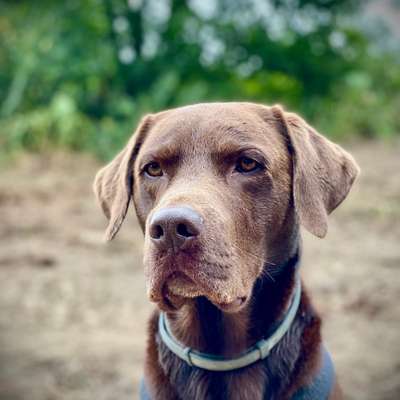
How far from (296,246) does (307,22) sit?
417 inches

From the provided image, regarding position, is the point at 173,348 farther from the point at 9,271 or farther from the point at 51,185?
the point at 51,185

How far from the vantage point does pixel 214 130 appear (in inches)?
Answer: 126

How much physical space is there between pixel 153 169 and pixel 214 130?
364mm

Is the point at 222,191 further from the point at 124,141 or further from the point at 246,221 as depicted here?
the point at 124,141

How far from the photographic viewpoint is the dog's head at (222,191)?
2715 mm

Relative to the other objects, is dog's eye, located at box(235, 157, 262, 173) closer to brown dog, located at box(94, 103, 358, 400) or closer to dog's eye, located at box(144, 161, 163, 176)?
brown dog, located at box(94, 103, 358, 400)

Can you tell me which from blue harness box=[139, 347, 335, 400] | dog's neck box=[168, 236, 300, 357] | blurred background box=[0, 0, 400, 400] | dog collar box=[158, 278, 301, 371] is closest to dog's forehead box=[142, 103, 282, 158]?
dog's neck box=[168, 236, 300, 357]

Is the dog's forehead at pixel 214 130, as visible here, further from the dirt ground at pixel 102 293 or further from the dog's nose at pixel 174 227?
the dirt ground at pixel 102 293

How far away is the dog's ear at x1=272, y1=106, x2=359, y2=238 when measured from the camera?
3109mm

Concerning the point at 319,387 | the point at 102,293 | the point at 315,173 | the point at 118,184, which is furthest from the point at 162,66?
the point at 319,387

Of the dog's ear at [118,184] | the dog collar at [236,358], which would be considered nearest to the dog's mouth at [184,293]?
the dog collar at [236,358]

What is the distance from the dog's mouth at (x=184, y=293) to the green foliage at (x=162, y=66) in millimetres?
7908

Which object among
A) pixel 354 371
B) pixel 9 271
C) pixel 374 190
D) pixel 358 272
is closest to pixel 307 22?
pixel 374 190

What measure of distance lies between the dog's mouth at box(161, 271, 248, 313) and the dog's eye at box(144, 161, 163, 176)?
26.2 inches
